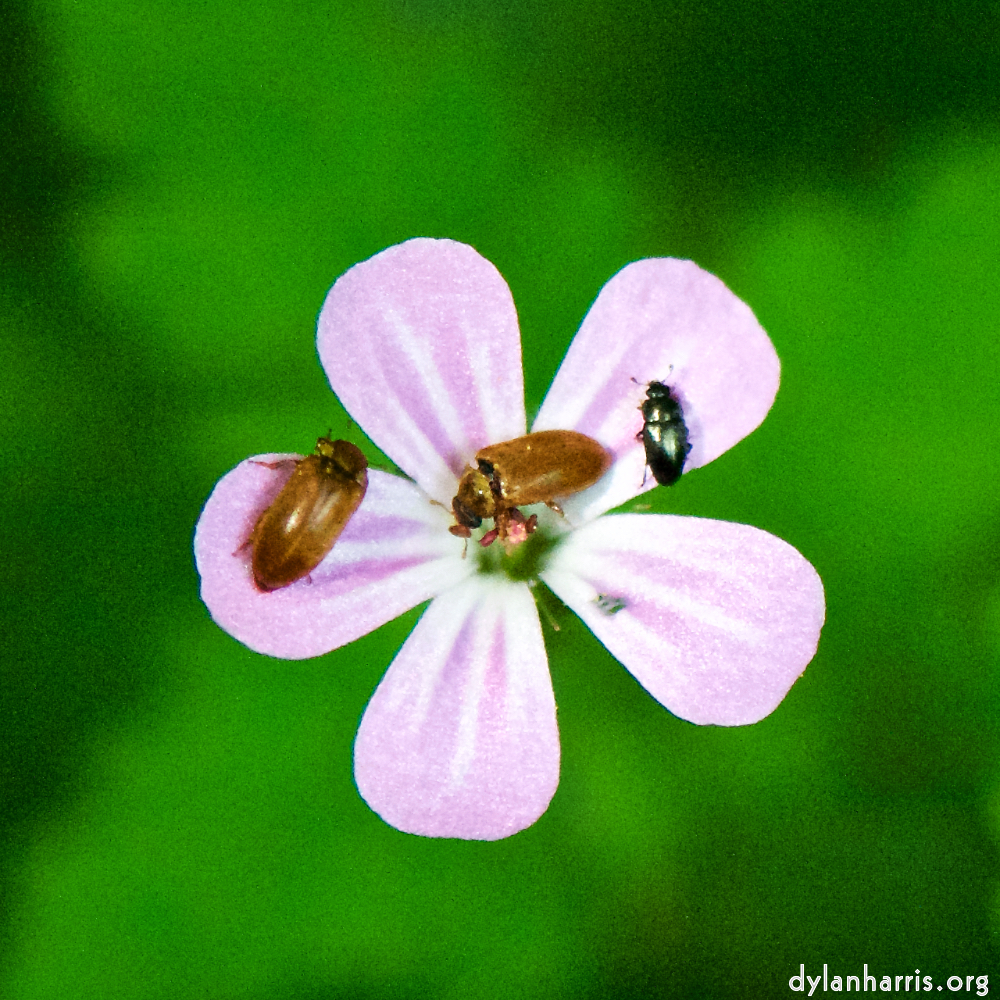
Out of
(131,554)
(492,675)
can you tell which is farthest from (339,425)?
(492,675)

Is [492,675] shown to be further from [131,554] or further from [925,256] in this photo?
[925,256]

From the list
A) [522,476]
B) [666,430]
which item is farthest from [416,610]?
[666,430]

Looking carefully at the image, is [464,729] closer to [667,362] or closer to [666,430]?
[666,430]

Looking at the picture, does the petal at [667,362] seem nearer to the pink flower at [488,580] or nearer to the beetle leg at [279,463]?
the pink flower at [488,580]

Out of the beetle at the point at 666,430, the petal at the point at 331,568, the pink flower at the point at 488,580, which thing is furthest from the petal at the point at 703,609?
the petal at the point at 331,568

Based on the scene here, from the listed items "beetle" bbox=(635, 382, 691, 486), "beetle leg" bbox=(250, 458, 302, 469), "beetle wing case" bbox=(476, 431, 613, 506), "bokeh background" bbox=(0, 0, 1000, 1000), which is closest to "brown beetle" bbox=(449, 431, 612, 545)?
"beetle wing case" bbox=(476, 431, 613, 506)
